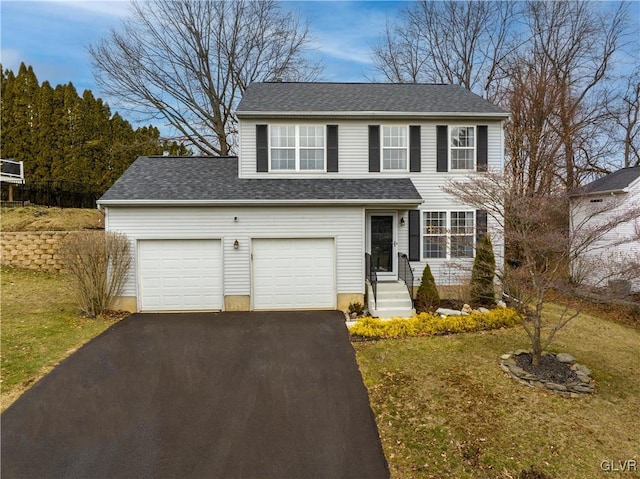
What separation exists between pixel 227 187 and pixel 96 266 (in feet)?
13.2

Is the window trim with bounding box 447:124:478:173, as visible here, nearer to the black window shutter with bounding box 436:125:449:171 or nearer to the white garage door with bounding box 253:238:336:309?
the black window shutter with bounding box 436:125:449:171

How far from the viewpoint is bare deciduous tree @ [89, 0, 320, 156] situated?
1838cm

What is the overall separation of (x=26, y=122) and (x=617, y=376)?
26.6 metres

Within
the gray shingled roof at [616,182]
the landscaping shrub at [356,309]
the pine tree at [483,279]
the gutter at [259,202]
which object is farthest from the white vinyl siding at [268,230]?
A: the gray shingled roof at [616,182]

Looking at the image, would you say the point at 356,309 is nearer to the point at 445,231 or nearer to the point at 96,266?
the point at 445,231

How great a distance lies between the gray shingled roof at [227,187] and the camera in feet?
31.9

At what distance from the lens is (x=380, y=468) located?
3.98 metres

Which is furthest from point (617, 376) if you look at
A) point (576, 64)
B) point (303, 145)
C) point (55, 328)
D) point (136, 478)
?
point (576, 64)

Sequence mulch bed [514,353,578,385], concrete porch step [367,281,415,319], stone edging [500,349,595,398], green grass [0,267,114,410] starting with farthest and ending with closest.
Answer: concrete porch step [367,281,415,319], green grass [0,267,114,410], mulch bed [514,353,578,385], stone edging [500,349,595,398]

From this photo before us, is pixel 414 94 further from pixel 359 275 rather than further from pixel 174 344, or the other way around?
pixel 174 344

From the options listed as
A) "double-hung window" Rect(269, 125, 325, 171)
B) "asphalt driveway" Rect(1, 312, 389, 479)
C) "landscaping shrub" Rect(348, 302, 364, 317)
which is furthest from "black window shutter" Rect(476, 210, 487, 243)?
"asphalt driveway" Rect(1, 312, 389, 479)

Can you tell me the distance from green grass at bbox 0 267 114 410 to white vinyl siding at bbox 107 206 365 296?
1.81 meters

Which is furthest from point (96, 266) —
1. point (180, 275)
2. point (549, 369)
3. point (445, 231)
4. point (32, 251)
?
point (549, 369)

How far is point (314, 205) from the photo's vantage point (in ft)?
32.2
